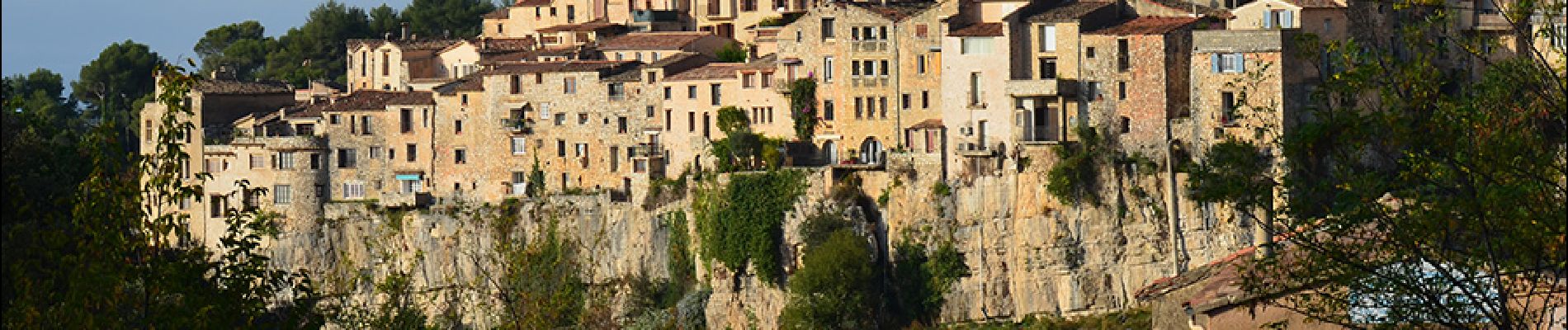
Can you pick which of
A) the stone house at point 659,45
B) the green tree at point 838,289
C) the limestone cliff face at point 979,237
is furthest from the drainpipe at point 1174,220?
the stone house at point 659,45

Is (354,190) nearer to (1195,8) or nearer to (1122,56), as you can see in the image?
(1122,56)

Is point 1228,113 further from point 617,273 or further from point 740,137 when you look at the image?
point 617,273

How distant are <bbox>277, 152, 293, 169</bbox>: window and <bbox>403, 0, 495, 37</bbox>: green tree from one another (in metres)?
27.1

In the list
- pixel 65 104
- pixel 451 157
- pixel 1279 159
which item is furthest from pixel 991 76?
pixel 65 104

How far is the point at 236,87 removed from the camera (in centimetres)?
8012

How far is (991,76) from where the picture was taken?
204 feet

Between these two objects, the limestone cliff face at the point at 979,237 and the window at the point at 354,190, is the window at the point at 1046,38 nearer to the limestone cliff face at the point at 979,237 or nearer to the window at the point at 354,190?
the limestone cliff face at the point at 979,237

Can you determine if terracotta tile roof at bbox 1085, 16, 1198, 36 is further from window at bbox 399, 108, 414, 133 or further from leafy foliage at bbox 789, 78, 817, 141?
window at bbox 399, 108, 414, 133

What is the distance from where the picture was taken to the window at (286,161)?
75500 mm

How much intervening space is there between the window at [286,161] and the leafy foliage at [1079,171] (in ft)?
74.4

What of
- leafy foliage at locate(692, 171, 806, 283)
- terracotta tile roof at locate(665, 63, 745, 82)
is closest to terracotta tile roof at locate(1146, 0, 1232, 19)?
leafy foliage at locate(692, 171, 806, 283)

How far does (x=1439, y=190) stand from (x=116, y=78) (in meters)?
81.7

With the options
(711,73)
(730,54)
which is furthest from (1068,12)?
(730,54)

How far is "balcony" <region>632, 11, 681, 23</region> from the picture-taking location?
82062 millimetres
